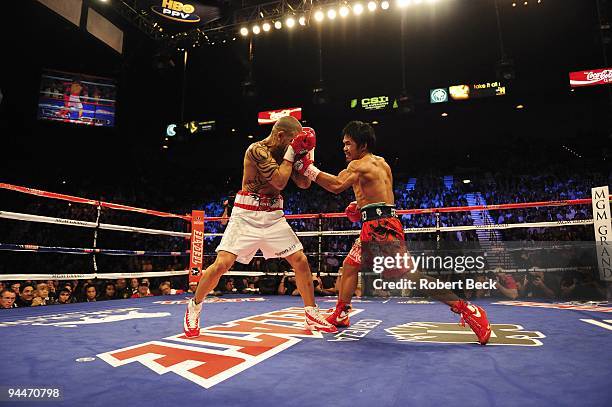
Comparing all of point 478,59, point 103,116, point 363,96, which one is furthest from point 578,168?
point 103,116

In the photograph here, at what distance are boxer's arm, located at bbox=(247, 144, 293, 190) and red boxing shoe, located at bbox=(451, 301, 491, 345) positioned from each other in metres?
1.21

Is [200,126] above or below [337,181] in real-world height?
above

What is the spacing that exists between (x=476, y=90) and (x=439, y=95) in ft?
3.63

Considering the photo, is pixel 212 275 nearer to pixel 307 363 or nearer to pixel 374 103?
pixel 307 363

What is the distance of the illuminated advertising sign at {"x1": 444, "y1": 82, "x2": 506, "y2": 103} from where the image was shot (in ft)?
37.8

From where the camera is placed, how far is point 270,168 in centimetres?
219

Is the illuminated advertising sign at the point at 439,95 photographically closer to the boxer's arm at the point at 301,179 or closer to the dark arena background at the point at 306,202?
the dark arena background at the point at 306,202

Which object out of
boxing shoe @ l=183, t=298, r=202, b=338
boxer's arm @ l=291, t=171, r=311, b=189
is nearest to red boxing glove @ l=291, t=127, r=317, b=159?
boxer's arm @ l=291, t=171, r=311, b=189

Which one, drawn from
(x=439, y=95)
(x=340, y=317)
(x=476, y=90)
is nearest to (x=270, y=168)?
(x=340, y=317)

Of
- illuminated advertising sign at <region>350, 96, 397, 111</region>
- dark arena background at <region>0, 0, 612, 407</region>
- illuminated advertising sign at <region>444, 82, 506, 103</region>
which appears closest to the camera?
dark arena background at <region>0, 0, 612, 407</region>

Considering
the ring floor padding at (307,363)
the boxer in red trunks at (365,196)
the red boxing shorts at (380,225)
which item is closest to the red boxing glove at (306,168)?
the boxer in red trunks at (365,196)

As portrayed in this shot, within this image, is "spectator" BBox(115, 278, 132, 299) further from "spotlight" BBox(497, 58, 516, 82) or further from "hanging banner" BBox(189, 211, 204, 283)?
"spotlight" BBox(497, 58, 516, 82)

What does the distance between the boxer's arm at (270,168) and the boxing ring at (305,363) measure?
880 millimetres

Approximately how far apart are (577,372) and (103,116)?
42.7ft
